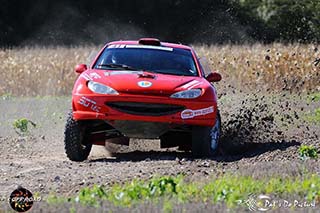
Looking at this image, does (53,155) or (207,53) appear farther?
(207,53)

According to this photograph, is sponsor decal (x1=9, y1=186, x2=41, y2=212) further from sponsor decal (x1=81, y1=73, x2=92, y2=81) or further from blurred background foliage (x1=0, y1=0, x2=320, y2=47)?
blurred background foliage (x1=0, y1=0, x2=320, y2=47)

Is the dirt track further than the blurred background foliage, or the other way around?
the blurred background foliage

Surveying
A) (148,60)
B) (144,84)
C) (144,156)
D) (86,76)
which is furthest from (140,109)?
(148,60)

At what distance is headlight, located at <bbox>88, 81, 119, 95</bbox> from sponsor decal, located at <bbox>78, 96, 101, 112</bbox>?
162 mm

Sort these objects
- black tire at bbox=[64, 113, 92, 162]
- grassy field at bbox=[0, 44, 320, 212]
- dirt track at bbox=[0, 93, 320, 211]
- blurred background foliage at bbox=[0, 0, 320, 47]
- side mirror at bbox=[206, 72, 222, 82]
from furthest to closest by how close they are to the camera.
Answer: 1. blurred background foliage at bbox=[0, 0, 320, 47]
2. side mirror at bbox=[206, 72, 222, 82]
3. black tire at bbox=[64, 113, 92, 162]
4. dirt track at bbox=[0, 93, 320, 211]
5. grassy field at bbox=[0, 44, 320, 212]

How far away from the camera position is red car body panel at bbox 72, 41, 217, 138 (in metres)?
12.9

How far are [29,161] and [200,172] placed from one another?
397 centimetres

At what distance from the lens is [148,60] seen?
564 inches

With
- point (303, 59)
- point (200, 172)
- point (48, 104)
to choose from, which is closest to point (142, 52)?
point (200, 172)

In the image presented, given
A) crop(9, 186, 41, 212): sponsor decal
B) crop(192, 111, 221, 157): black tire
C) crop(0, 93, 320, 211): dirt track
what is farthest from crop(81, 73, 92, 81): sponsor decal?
crop(9, 186, 41, 212): sponsor decal

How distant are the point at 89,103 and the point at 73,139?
593mm

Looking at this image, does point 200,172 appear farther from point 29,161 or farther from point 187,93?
point 29,161

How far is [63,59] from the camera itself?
109ft

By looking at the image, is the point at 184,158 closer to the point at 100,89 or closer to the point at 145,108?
the point at 145,108
